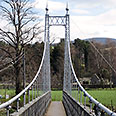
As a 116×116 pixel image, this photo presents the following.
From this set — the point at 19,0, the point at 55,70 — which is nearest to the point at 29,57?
the point at 19,0

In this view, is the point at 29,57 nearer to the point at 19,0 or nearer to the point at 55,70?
the point at 19,0

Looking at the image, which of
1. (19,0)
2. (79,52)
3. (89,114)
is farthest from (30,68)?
(79,52)

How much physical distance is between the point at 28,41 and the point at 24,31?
2.50 feet

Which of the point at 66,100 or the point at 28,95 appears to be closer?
the point at 28,95

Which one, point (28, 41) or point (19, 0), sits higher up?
point (19, 0)

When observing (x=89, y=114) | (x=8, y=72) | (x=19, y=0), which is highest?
(x=19, y=0)

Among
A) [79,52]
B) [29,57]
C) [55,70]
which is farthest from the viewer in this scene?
[79,52]

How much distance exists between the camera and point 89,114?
6227 mm

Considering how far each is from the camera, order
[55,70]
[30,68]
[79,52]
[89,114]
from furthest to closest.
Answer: [79,52] < [55,70] < [30,68] < [89,114]

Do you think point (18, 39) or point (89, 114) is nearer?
point (89, 114)

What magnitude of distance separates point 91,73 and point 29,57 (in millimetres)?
43177

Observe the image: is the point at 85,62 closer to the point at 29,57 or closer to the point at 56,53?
the point at 56,53

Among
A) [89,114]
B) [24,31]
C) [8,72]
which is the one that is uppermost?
[24,31]

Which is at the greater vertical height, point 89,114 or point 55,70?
point 55,70
